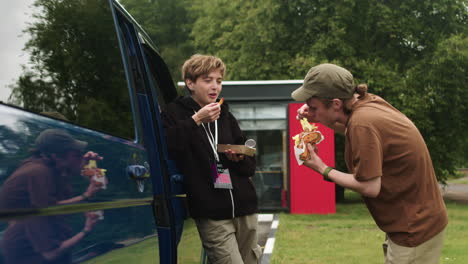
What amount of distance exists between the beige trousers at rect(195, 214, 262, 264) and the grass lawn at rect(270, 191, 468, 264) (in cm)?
408

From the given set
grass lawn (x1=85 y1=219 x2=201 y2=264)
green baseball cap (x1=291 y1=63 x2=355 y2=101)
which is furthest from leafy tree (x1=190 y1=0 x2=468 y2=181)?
green baseball cap (x1=291 y1=63 x2=355 y2=101)

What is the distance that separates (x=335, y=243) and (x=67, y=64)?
27.3 ft

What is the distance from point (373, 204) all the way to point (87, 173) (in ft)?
5.24

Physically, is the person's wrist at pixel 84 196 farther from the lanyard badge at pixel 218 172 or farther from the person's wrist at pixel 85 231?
the lanyard badge at pixel 218 172

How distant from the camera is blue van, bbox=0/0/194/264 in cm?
155

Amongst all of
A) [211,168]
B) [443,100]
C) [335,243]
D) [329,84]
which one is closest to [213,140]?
[211,168]

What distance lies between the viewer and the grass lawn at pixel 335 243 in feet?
26.2

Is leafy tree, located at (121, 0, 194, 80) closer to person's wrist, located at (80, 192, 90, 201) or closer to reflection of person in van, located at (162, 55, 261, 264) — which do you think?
reflection of person in van, located at (162, 55, 261, 264)

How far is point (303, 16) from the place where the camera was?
25.6 metres

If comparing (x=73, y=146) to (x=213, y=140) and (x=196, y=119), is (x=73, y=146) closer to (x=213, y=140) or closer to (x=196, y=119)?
(x=196, y=119)

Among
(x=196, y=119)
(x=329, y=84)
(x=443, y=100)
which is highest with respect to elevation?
(x=443, y=100)

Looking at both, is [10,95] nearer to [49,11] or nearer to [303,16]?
[49,11]

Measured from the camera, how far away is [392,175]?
295 centimetres

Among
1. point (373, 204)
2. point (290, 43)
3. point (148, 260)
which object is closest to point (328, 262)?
point (373, 204)
